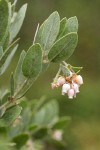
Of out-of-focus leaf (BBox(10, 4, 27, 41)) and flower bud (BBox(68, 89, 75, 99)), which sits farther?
out-of-focus leaf (BBox(10, 4, 27, 41))

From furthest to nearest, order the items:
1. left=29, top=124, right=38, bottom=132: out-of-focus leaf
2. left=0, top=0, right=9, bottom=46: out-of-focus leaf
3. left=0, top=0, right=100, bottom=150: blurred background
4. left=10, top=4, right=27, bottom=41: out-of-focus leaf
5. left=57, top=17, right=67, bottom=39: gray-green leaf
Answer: left=0, top=0, right=100, bottom=150: blurred background < left=29, top=124, right=38, bottom=132: out-of-focus leaf < left=10, top=4, right=27, bottom=41: out-of-focus leaf < left=57, top=17, right=67, bottom=39: gray-green leaf < left=0, top=0, right=9, bottom=46: out-of-focus leaf

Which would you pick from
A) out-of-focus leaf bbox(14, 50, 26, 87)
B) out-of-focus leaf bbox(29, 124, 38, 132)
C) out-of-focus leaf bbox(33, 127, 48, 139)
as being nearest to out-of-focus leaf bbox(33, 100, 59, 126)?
out-of-focus leaf bbox(33, 127, 48, 139)

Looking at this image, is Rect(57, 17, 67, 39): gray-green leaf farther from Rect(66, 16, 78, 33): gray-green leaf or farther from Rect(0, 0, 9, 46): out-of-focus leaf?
Rect(0, 0, 9, 46): out-of-focus leaf

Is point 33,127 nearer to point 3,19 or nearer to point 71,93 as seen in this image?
point 71,93

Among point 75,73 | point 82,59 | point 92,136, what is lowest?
point 75,73

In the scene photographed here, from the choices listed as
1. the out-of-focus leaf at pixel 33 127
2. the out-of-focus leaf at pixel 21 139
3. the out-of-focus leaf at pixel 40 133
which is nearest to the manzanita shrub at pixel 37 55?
the out-of-focus leaf at pixel 21 139

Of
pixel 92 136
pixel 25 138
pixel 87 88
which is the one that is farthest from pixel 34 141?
pixel 87 88

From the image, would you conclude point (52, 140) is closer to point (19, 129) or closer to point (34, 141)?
point (34, 141)
